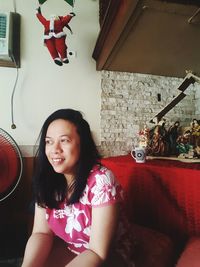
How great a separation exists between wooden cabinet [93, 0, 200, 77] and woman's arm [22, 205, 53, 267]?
1.32 metres

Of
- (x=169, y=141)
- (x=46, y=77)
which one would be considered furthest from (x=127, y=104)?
(x=46, y=77)

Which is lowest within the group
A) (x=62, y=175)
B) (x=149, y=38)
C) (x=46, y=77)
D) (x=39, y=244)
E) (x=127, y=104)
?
(x=39, y=244)

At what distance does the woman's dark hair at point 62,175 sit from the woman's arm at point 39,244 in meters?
0.09

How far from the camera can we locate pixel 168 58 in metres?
2.28

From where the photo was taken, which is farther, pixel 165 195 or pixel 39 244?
pixel 165 195

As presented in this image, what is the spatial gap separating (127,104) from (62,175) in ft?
5.40

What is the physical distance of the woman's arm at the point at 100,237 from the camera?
95cm

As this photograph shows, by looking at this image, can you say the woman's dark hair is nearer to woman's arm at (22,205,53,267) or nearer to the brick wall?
woman's arm at (22,205,53,267)

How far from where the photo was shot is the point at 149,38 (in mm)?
1859

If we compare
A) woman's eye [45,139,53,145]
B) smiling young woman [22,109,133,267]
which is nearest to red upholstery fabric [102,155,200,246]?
smiling young woman [22,109,133,267]

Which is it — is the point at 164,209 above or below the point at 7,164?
below

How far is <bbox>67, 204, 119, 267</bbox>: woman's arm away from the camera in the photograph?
37.5 inches

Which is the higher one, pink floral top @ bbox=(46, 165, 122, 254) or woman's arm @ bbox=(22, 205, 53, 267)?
pink floral top @ bbox=(46, 165, 122, 254)

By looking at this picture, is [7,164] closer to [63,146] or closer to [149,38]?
[63,146]
